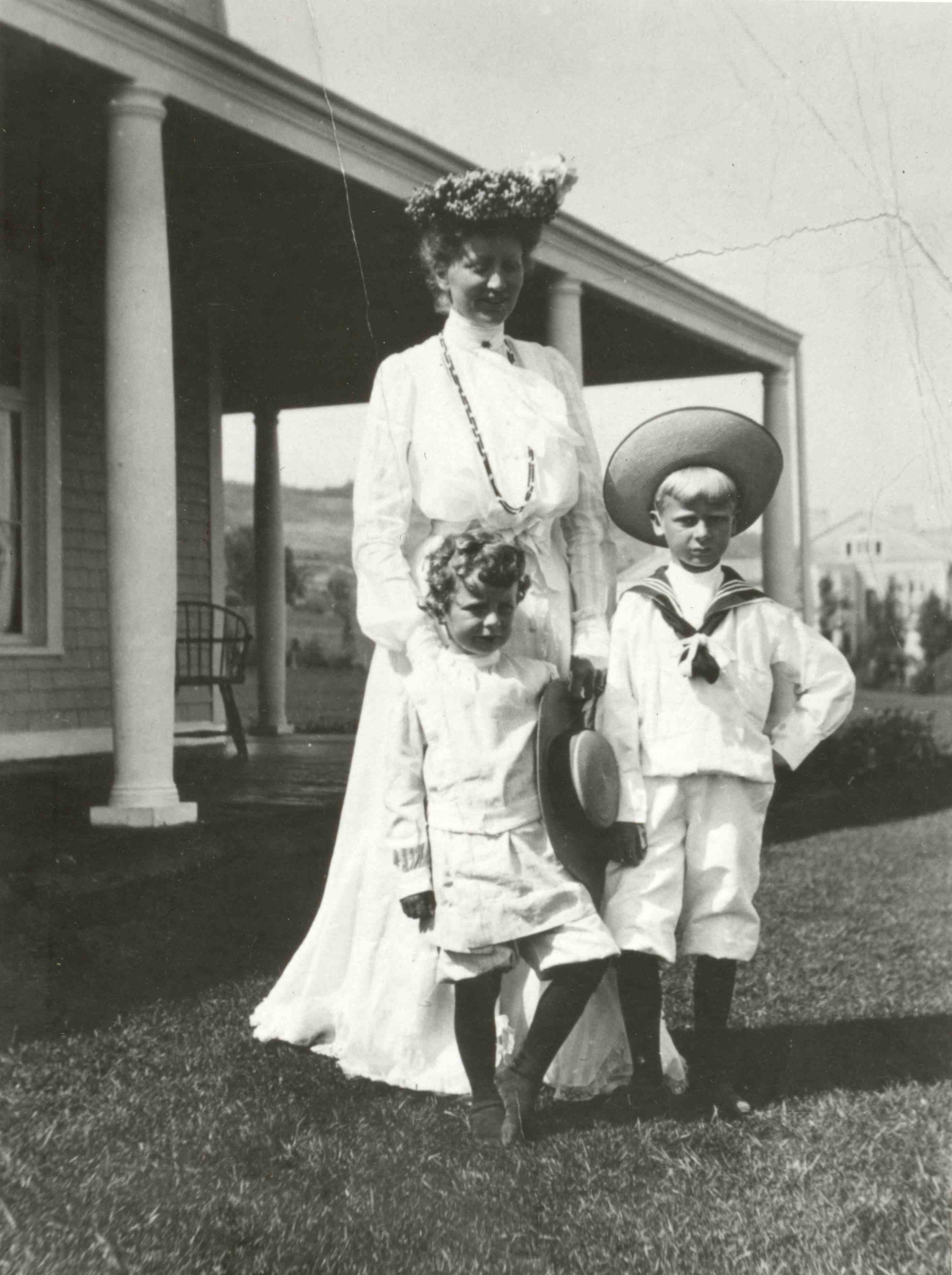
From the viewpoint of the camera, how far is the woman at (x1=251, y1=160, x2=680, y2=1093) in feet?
9.89

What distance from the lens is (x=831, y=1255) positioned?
2.32m

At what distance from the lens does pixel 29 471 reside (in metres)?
7.91

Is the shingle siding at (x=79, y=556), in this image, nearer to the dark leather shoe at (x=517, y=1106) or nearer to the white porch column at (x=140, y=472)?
the white porch column at (x=140, y=472)

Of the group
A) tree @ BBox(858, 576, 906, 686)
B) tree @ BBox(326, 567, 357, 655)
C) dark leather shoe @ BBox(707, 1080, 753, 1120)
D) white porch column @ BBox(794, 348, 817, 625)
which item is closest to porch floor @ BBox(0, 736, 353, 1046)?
dark leather shoe @ BBox(707, 1080, 753, 1120)

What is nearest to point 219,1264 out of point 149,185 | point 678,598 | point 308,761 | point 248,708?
point 678,598

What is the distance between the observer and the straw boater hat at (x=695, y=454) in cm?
304

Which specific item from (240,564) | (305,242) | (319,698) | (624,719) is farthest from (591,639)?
(240,564)

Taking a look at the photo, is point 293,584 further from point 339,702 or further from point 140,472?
point 140,472

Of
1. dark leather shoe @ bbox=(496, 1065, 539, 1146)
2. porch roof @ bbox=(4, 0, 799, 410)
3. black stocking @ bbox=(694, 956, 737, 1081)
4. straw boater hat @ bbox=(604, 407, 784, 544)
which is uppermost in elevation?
porch roof @ bbox=(4, 0, 799, 410)

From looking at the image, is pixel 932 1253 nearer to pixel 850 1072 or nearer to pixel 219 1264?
pixel 850 1072

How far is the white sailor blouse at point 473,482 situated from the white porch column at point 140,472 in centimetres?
245

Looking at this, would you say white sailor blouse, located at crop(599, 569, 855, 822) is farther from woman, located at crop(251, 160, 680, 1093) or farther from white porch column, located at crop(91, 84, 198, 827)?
white porch column, located at crop(91, 84, 198, 827)

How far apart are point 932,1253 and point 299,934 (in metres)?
2.58

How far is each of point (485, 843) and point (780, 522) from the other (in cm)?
886
